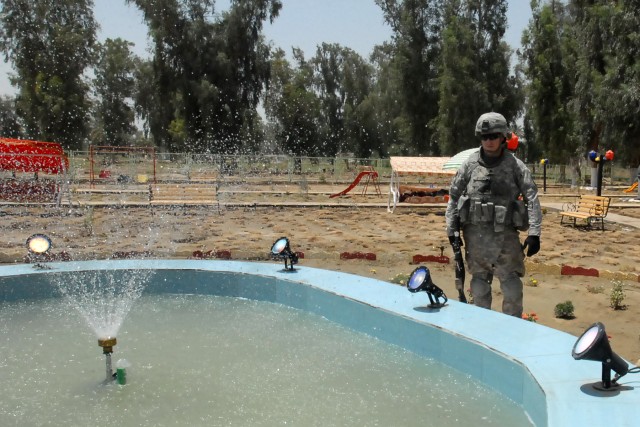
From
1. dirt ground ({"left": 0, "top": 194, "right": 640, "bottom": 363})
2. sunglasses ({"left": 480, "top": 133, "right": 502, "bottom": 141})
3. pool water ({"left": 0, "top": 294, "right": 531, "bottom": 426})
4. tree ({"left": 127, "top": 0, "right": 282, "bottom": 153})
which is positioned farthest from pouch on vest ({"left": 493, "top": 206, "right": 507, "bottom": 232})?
tree ({"left": 127, "top": 0, "right": 282, "bottom": 153})

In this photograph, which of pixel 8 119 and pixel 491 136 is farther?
pixel 8 119

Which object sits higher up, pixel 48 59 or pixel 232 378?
pixel 48 59

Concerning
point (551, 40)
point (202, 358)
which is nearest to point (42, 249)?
point (202, 358)

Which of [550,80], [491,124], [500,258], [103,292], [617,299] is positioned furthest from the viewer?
[550,80]

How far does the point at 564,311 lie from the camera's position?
685 centimetres

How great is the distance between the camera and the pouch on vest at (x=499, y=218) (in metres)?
5.20

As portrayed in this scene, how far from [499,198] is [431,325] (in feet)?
3.77

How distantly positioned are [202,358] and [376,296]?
1809 millimetres

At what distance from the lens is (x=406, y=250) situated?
11664 millimetres

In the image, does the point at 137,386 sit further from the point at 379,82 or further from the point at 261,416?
the point at 379,82

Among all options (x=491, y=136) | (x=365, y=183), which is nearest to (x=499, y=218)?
(x=491, y=136)

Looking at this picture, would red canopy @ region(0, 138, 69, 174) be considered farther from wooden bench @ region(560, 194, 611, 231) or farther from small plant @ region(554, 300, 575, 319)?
small plant @ region(554, 300, 575, 319)

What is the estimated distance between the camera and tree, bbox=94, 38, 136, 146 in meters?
58.5

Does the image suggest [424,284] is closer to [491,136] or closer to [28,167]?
[491,136]
